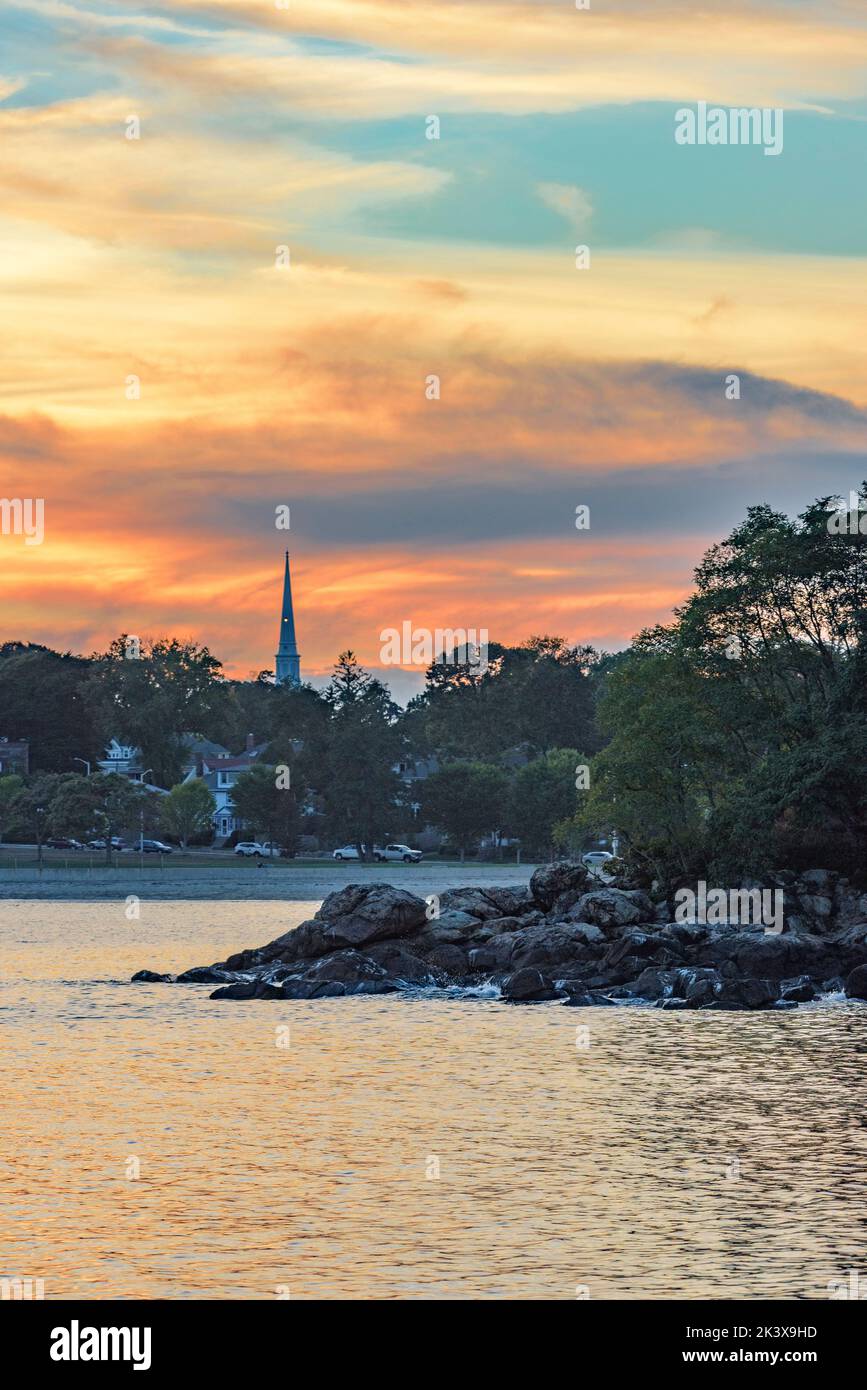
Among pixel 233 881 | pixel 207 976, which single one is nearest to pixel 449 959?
pixel 207 976

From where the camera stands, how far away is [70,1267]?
24.6 m

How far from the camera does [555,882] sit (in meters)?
76.6

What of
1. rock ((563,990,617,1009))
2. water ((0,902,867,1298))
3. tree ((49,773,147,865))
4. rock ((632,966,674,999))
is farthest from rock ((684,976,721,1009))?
tree ((49,773,147,865))

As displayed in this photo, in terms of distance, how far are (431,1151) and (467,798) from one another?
144 m

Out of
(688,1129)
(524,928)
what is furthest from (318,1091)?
(524,928)

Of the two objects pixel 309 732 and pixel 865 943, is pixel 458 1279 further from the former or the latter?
pixel 309 732

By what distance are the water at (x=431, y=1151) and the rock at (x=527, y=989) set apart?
2.35 meters

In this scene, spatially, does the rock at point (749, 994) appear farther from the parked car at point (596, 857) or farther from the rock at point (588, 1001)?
the parked car at point (596, 857)

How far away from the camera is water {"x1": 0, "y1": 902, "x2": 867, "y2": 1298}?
80.8ft

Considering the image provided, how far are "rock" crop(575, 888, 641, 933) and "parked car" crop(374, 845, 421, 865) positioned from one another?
106306 millimetres

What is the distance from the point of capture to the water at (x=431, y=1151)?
24625 millimetres

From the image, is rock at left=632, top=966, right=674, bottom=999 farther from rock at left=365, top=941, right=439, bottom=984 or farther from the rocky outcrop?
rock at left=365, top=941, right=439, bottom=984

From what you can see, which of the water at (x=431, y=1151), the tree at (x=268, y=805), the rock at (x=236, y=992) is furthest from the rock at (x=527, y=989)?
the tree at (x=268, y=805)

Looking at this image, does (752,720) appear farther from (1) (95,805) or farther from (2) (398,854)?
(2) (398,854)
